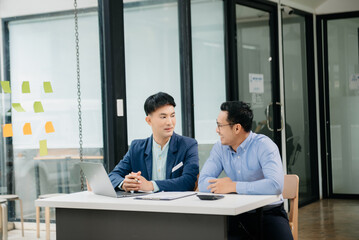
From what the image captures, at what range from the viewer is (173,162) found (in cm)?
384

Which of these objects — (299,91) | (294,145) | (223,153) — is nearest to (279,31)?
(299,91)

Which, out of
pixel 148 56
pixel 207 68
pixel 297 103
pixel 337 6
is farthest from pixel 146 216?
pixel 337 6

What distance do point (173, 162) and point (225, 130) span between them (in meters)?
0.48

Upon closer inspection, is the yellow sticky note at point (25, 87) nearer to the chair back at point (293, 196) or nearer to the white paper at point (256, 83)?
the chair back at point (293, 196)

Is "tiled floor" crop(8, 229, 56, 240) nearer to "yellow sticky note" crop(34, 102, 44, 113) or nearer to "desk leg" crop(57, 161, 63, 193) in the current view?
"desk leg" crop(57, 161, 63, 193)

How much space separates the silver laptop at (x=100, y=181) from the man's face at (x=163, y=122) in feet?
1.89

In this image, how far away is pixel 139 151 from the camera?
391 cm

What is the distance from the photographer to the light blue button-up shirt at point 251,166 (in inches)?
129

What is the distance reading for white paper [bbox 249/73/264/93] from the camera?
712cm

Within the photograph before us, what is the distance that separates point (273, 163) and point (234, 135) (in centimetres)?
32

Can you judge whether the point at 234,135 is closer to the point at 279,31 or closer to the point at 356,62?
the point at 279,31

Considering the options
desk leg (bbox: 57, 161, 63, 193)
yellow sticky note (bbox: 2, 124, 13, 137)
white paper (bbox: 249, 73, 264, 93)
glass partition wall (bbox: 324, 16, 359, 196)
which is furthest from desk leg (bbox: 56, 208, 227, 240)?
glass partition wall (bbox: 324, 16, 359, 196)

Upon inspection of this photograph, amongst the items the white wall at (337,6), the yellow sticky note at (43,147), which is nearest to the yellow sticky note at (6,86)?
the yellow sticky note at (43,147)

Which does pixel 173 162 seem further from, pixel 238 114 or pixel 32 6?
pixel 32 6
